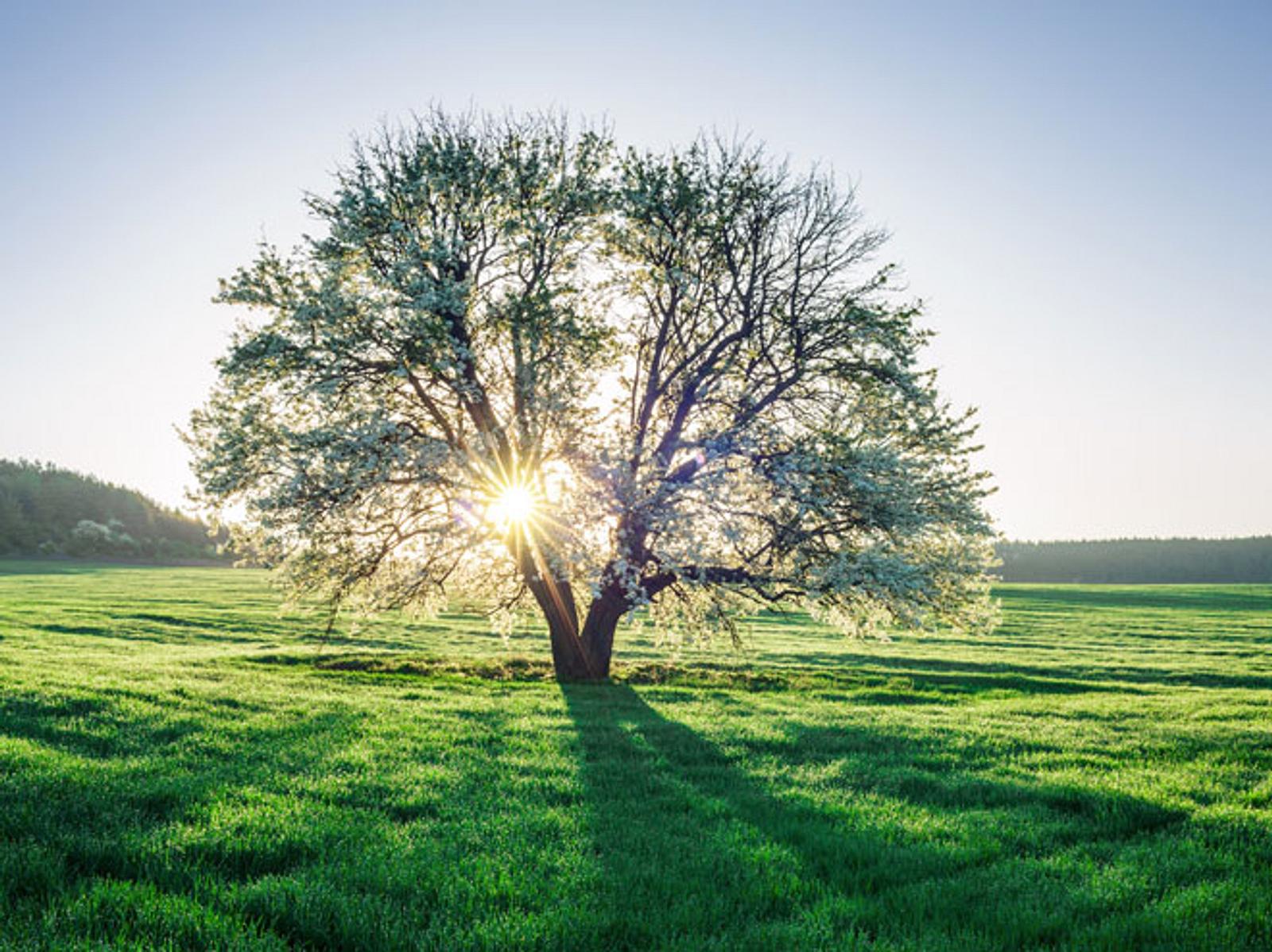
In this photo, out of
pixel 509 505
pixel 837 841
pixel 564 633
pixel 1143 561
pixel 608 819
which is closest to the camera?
pixel 837 841

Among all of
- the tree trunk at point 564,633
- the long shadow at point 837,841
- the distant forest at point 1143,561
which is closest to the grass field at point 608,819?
the long shadow at point 837,841

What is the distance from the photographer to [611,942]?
490 cm

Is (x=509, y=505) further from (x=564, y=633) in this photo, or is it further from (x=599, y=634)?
(x=599, y=634)

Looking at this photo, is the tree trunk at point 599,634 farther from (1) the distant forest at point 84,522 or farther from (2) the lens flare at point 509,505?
(1) the distant forest at point 84,522

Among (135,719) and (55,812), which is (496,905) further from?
(135,719)

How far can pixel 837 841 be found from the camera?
6836mm

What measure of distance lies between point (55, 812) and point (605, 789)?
5.39 metres

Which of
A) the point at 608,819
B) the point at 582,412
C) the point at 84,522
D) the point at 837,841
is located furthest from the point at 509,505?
the point at 84,522

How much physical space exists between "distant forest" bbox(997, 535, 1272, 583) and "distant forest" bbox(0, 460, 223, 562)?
138129 millimetres

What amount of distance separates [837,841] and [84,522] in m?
134

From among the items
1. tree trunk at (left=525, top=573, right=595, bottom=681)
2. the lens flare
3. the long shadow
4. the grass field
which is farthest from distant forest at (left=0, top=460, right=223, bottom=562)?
the long shadow

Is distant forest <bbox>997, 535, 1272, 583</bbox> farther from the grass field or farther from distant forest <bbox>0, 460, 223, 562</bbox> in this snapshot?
distant forest <bbox>0, 460, 223, 562</bbox>

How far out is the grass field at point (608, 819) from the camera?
16.7ft

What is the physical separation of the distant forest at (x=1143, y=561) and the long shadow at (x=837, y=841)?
434 feet
